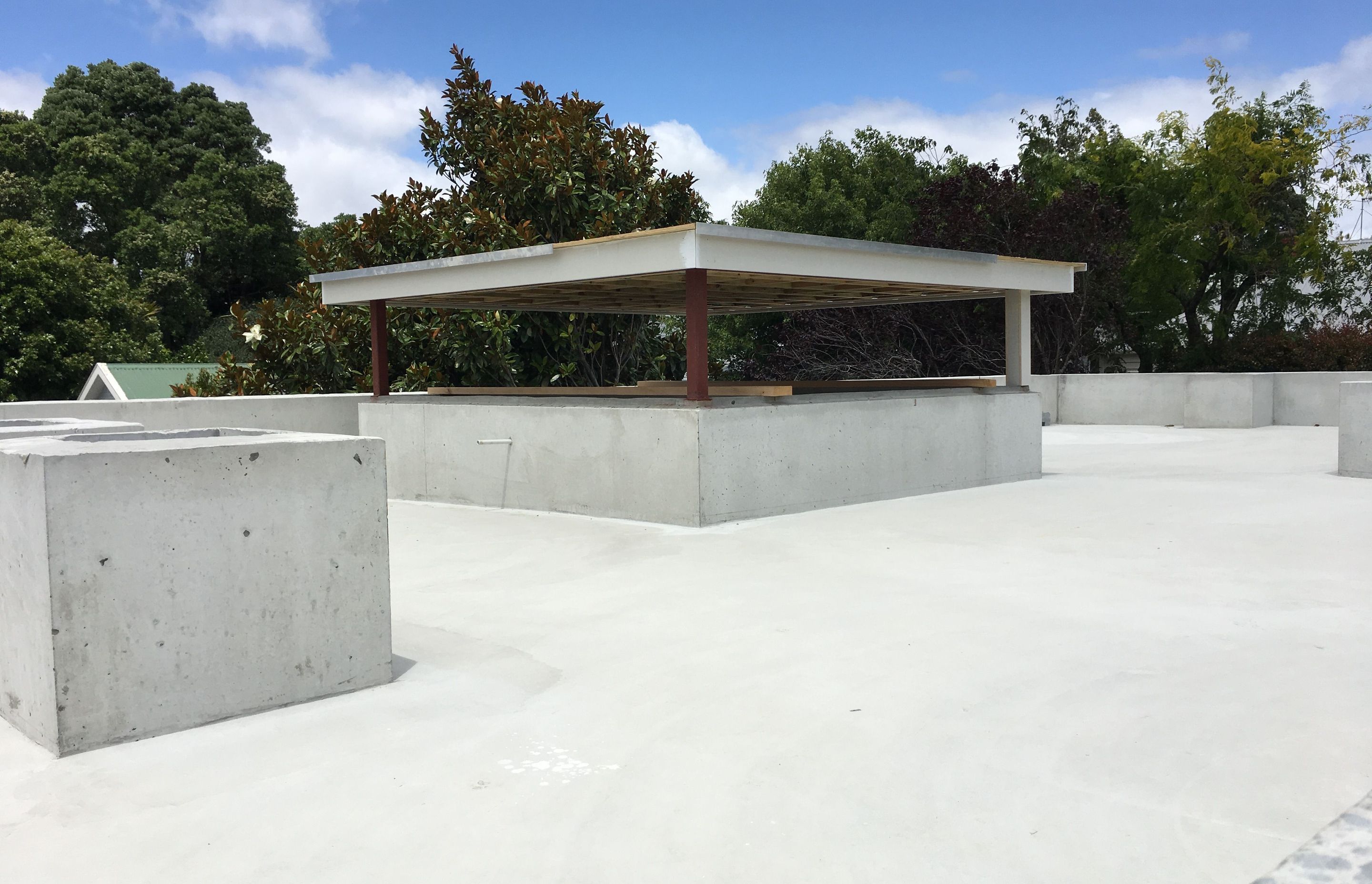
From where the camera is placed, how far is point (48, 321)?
25234 mm

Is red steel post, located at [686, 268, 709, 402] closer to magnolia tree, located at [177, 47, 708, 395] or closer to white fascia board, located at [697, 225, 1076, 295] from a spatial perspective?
white fascia board, located at [697, 225, 1076, 295]

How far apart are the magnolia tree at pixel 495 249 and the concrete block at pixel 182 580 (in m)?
13.2

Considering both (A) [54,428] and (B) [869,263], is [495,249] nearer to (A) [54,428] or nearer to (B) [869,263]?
(B) [869,263]

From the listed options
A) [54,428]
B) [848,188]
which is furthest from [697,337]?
[848,188]

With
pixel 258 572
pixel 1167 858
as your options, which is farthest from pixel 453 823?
pixel 1167 858

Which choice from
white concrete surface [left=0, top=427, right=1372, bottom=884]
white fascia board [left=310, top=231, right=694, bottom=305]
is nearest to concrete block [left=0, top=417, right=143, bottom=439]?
white concrete surface [left=0, top=427, right=1372, bottom=884]

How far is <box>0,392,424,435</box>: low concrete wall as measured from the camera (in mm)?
13273

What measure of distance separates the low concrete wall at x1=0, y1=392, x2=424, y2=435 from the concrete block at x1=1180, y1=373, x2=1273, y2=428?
53.5ft

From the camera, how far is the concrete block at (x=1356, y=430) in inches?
508

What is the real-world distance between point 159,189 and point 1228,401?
38198 mm

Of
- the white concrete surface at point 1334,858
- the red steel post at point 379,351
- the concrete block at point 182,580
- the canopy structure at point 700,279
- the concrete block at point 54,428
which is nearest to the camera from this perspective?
the white concrete surface at point 1334,858

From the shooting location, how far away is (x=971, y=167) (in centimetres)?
2884

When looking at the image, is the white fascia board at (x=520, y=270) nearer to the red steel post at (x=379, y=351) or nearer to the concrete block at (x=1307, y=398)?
the red steel post at (x=379, y=351)

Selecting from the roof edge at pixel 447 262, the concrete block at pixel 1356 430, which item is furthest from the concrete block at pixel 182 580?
the concrete block at pixel 1356 430
